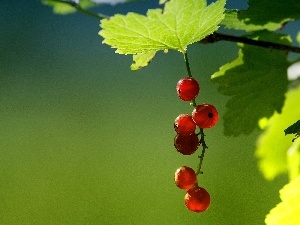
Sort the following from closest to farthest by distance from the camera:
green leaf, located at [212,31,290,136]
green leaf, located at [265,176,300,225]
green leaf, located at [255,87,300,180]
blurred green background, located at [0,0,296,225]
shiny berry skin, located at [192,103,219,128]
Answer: green leaf, located at [265,176,300,225] < shiny berry skin, located at [192,103,219,128] < green leaf, located at [212,31,290,136] < green leaf, located at [255,87,300,180] < blurred green background, located at [0,0,296,225]

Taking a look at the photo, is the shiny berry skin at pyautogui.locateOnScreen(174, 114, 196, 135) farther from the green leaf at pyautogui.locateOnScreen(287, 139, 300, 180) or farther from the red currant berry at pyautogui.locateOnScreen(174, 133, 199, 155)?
the green leaf at pyautogui.locateOnScreen(287, 139, 300, 180)

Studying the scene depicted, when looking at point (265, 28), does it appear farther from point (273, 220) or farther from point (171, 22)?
point (273, 220)

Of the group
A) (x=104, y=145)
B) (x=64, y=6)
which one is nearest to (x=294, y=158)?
(x=64, y=6)

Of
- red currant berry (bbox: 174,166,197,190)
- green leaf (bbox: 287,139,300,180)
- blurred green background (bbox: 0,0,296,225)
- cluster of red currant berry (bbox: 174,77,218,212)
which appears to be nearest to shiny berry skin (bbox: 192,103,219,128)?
cluster of red currant berry (bbox: 174,77,218,212)

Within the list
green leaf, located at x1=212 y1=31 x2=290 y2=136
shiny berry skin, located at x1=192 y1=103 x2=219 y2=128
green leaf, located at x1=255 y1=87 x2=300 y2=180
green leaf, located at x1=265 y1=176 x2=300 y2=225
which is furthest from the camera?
green leaf, located at x1=255 y1=87 x2=300 y2=180

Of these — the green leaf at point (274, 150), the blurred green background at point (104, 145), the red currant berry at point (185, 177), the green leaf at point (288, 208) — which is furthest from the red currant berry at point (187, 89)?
the blurred green background at point (104, 145)

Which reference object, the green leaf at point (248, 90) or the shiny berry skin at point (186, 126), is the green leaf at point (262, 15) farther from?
→ the shiny berry skin at point (186, 126)
